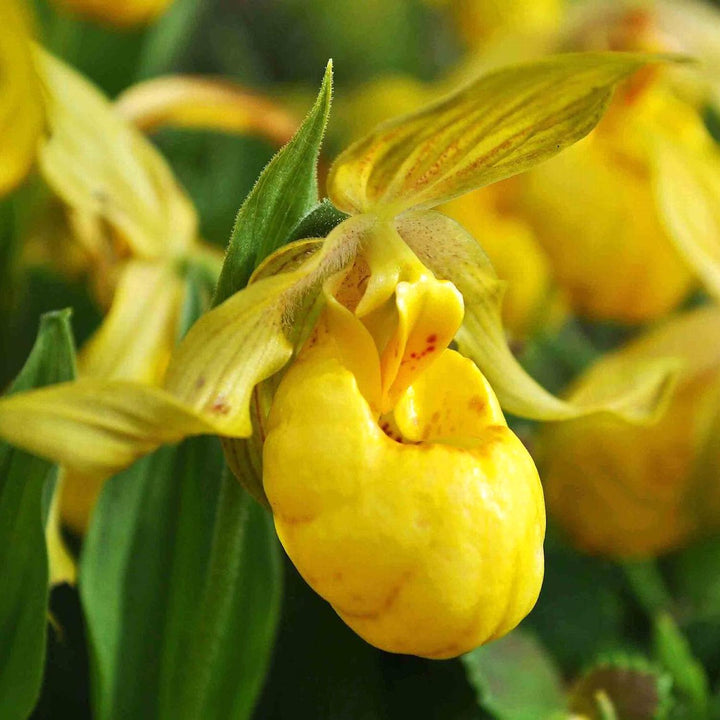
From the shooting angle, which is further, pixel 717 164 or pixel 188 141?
pixel 188 141

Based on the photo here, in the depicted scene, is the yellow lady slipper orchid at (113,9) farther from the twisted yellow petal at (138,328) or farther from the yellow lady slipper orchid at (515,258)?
the yellow lady slipper orchid at (515,258)

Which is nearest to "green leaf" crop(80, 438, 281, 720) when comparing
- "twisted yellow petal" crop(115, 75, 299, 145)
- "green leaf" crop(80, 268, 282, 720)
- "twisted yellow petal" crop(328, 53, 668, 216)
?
"green leaf" crop(80, 268, 282, 720)

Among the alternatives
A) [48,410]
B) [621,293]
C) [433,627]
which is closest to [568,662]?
[621,293]

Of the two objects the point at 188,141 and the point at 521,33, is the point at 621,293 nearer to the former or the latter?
the point at 521,33

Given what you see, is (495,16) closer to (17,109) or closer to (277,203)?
(17,109)

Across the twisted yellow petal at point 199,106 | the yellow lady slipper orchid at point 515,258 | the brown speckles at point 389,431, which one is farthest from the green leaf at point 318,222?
the yellow lady slipper orchid at point 515,258

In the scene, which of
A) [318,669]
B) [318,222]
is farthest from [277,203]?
[318,669]

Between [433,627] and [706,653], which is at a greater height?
[433,627]
